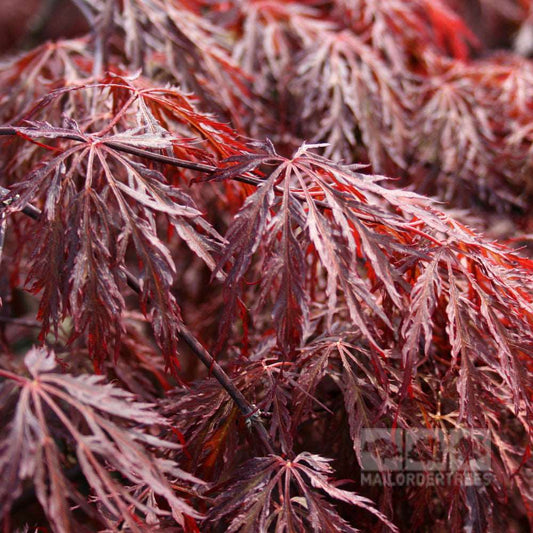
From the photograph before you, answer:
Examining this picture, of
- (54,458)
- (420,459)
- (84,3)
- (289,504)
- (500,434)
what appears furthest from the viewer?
(84,3)

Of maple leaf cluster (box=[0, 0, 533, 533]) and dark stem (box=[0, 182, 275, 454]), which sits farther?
dark stem (box=[0, 182, 275, 454])

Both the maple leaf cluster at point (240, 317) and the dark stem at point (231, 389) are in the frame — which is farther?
the dark stem at point (231, 389)

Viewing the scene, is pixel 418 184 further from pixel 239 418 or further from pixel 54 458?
pixel 54 458

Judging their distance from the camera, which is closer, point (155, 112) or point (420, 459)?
point (420, 459)

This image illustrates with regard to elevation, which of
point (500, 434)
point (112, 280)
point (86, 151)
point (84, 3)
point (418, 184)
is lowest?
point (500, 434)

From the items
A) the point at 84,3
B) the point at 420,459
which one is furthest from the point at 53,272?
the point at 84,3

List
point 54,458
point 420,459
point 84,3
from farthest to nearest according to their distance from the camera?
point 84,3
point 420,459
point 54,458

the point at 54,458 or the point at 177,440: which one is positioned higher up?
the point at 54,458

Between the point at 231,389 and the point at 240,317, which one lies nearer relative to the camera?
the point at 231,389
